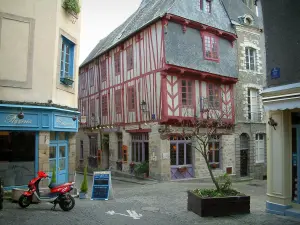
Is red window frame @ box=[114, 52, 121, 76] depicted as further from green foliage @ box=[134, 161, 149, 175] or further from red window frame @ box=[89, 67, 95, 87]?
green foliage @ box=[134, 161, 149, 175]

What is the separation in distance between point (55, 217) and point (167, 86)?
8569 mm

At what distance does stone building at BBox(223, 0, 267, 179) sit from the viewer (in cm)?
1689

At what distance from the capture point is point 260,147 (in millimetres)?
17953

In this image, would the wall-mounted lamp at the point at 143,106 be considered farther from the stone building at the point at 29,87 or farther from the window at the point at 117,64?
the stone building at the point at 29,87

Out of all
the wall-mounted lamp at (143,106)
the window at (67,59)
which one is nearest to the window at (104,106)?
the wall-mounted lamp at (143,106)

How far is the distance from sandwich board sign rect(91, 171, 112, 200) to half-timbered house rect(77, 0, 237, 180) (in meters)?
4.10

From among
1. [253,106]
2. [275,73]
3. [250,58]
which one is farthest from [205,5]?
[275,73]

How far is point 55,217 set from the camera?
22.5 feet

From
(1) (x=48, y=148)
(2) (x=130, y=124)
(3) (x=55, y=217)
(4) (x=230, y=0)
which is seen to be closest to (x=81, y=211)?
(3) (x=55, y=217)

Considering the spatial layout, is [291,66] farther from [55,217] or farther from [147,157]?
[147,157]

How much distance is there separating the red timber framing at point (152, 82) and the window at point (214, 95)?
240 millimetres

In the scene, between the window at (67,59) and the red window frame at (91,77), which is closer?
the window at (67,59)

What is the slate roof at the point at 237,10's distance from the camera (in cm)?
1792

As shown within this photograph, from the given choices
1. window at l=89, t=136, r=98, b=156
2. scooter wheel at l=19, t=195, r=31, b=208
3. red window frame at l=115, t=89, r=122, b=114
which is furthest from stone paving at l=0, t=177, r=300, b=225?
window at l=89, t=136, r=98, b=156
